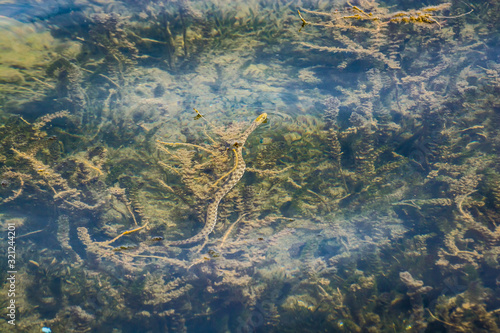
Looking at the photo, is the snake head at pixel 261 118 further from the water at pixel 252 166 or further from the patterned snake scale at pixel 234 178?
the water at pixel 252 166

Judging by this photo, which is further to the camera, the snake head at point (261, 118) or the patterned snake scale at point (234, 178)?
the snake head at point (261, 118)

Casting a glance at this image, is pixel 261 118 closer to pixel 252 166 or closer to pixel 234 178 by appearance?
pixel 252 166

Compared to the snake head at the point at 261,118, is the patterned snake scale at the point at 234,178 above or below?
below

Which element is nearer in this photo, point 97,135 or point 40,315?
point 97,135

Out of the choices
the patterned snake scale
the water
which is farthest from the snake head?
the water

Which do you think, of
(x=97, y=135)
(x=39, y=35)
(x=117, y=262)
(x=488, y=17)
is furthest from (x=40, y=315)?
(x=488, y=17)

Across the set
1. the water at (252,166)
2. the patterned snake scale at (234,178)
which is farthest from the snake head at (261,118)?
the water at (252,166)

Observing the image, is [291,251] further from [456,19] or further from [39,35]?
[39,35]

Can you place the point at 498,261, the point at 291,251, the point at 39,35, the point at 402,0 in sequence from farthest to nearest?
1. the point at 291,251
2. the point at 402,0
3. the point at 498,261
4. the point at 39,35
